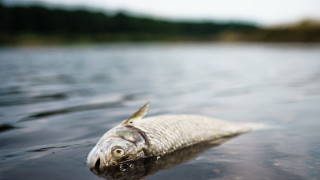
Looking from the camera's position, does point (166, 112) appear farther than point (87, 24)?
No

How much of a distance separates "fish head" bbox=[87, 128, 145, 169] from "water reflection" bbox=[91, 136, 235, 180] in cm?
7

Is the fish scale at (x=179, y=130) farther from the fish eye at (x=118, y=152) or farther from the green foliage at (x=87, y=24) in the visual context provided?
the green foliage at (x=87, y=24)

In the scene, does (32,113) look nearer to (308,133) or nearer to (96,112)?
(96,112)

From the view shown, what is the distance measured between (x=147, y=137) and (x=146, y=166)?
38cm

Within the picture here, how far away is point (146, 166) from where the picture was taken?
4.62 m

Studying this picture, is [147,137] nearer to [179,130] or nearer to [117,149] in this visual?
[117,149]

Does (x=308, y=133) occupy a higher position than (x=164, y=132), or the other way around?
(x=164, y=132)

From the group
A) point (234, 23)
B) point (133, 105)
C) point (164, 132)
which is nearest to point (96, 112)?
point (133, 105)

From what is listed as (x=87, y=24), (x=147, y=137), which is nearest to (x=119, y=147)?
(x=147, y=137)

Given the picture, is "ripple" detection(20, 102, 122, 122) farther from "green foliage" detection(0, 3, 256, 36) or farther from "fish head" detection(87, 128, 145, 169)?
"green foliage" detection(0, 3, 256, 36)

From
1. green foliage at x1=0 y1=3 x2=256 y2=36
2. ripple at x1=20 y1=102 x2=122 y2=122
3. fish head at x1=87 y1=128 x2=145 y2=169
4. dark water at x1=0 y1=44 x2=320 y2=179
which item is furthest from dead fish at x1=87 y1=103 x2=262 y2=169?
green foliage at x1=0 y1=3 x2=256 y2=36

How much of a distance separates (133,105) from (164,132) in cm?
429

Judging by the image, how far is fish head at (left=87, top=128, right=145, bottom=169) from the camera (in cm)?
433

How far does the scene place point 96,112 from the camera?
8.21 metres
